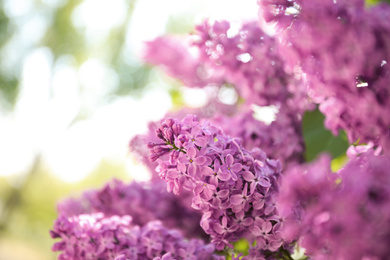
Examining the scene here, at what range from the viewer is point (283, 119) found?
44cm

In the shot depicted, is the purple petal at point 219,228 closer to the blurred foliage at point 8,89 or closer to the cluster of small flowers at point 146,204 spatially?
the cluster of small flowers at point 146,204

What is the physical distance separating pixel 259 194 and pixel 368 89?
3.6 inches

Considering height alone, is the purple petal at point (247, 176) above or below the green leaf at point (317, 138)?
above

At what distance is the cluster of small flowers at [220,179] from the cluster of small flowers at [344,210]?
2.7 inches

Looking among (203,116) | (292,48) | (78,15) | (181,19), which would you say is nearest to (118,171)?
(78,15)

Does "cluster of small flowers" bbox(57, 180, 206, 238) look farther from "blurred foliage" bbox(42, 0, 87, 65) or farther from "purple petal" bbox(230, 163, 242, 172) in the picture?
"blurred foliage" bbox(42, 0, 87, 65)

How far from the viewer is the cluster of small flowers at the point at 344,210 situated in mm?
178

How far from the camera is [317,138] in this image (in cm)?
47

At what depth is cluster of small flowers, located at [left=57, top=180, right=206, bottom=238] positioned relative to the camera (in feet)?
1.56

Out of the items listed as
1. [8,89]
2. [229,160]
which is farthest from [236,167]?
[8,89]

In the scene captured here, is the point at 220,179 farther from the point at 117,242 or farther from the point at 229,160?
the point at 117,242

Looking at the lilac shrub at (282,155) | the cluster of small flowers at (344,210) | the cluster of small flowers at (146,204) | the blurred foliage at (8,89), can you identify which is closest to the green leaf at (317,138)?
the lilac shrub at (282,155)

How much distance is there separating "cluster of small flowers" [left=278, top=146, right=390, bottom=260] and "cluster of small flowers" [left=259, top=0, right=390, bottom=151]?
0.08 metres

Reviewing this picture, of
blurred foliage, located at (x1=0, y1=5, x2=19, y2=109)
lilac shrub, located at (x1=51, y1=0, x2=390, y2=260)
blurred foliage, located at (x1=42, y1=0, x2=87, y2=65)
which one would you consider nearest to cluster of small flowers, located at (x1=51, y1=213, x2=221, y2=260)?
lilac shrub, located at (x1=51, y1=0, x2=390, y2=260)
